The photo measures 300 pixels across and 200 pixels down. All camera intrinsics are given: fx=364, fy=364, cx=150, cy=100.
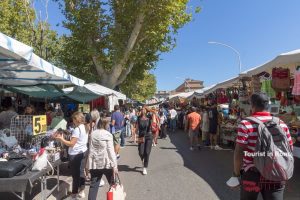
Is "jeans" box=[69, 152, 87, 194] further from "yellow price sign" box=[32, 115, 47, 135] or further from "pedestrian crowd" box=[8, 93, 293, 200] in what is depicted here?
"yellow price sign" box=[32, 115, 47, 135]

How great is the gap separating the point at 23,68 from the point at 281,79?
6727 mm

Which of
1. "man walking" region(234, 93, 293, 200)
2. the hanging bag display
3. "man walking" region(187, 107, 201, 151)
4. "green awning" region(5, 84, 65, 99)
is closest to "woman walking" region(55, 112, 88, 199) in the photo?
"man walking" region(234, 93, 293, 200)

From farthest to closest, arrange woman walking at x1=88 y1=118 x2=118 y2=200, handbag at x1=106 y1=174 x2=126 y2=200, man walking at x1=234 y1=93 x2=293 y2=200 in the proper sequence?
woman walking at x1=88 y1=118 x2=118 y2=200 < handbag at x1=106 y1=174 x2=126 y2=200 < man walking at x1=234 y1=93 x2=293 y2=200

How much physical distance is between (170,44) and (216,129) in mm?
12384

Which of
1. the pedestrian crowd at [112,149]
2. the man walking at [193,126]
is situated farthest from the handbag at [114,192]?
the man walking at [193,126]

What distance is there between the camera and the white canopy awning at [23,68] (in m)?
4.84

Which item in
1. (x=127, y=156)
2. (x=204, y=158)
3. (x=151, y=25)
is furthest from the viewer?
(x=151, y=25)

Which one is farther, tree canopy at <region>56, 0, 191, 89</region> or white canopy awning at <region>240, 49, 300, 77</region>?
tree canopy at <region>56, 0, 191, 89</region>

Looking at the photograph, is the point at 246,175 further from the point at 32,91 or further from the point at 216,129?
the point at 216,129

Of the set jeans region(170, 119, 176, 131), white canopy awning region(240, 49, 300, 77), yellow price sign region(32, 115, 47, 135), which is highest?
white canopy awning region(240, 49, 300, 77)

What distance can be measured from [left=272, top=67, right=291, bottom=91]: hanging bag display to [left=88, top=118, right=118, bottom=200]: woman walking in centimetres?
596

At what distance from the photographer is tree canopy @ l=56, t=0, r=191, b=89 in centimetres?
2255

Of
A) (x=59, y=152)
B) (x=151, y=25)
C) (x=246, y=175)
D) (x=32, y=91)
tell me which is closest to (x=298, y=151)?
(x=246, y=175)

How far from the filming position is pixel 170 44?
25.5m
